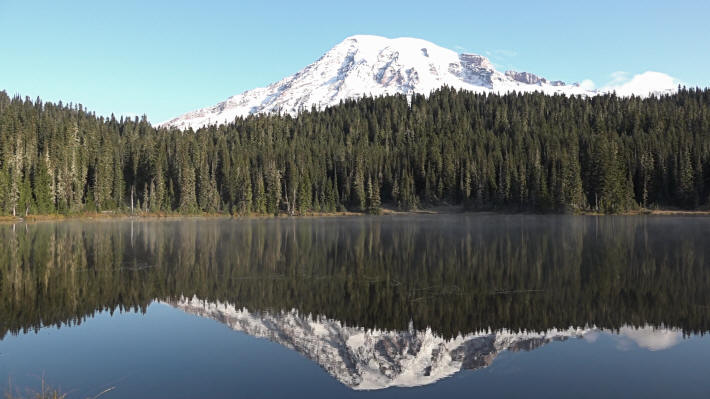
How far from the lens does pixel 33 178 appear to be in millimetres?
115562

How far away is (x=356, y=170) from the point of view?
159000mm

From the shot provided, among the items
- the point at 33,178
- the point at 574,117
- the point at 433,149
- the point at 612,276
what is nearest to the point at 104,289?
the point at 612,276

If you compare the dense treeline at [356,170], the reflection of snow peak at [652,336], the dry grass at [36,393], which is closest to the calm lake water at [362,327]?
the reflection of snow peak at [652,336]

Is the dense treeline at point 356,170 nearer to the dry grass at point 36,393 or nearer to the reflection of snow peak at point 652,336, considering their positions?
the dry grass at point 36,393

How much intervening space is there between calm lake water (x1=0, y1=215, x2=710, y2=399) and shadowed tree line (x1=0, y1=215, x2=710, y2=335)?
4.8 inches

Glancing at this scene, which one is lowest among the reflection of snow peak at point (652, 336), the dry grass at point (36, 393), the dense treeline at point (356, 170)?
the reflection of snow peak at point (652, 336)

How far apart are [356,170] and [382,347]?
143452mm

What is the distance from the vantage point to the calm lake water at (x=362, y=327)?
13328 mm

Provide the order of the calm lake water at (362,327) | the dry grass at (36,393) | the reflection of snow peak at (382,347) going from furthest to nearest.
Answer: the reflection of snow peak at (382,347), the calm lake water at (362,327), the dry grass at (36,393)

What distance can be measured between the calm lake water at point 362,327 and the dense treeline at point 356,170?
100 metres

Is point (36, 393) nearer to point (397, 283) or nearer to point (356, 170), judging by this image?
point (397, 283)

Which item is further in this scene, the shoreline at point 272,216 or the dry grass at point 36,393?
the shoreline at point 272,216

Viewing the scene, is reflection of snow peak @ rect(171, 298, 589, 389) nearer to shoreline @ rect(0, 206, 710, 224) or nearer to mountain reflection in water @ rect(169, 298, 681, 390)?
mountain reflection in water @ rect(169, 298, 681, 390)

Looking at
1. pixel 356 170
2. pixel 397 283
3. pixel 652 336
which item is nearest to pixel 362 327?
pixel 397 283
